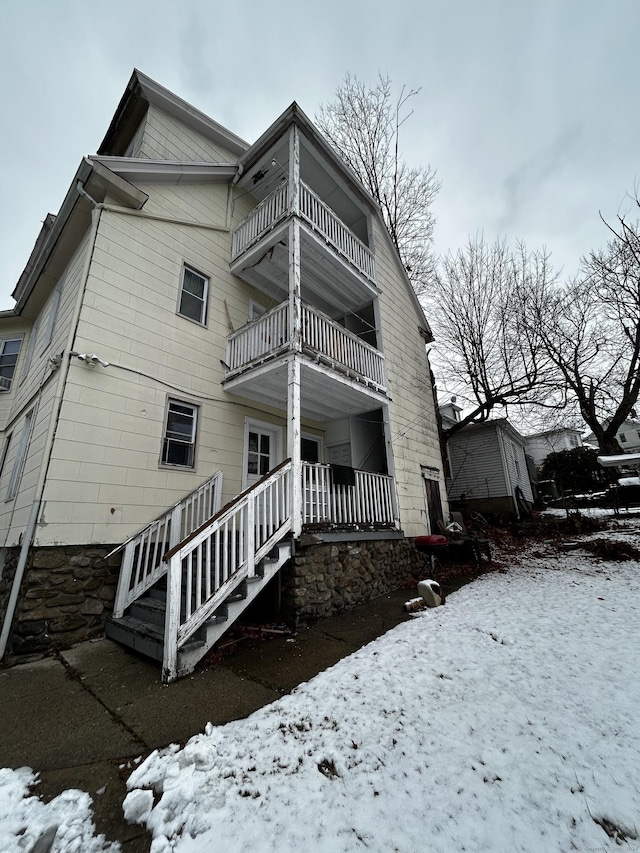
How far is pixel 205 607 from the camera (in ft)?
12.2

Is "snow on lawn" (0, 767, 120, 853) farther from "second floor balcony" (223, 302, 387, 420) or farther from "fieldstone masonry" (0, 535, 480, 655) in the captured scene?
"second floor balcony" (223, 302, 387, 420)

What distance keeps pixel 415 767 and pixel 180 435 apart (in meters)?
6.03

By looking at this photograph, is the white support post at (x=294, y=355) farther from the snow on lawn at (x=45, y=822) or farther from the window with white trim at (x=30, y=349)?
the window with white trim at (x=30, y=349)

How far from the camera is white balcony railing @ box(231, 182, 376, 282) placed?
25.1 ft

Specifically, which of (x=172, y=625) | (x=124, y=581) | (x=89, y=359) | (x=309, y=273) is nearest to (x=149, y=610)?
(x=124, y=581)

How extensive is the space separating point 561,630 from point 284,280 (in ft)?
29.2

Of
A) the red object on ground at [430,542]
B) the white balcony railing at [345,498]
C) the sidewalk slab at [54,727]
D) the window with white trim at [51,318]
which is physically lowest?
the sidewalk slab at [54,727]

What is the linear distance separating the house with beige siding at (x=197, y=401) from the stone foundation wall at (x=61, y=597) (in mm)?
24

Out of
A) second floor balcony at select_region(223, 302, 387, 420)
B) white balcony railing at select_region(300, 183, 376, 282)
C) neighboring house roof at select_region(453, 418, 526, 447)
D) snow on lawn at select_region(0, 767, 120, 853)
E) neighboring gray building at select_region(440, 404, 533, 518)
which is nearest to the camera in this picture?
snow on lawn at select_region(0, 767, 120, 853)

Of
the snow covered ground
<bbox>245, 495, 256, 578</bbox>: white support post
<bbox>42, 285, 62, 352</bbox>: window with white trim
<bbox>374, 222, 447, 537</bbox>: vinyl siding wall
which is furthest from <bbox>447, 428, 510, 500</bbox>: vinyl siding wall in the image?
<bbox>42, 285, 62, 352</bbox>: window with white trim

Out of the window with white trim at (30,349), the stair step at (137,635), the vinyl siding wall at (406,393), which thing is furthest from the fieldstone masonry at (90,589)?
the window with white trim at (30,349)

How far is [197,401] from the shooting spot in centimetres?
691

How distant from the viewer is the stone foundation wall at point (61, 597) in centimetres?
438

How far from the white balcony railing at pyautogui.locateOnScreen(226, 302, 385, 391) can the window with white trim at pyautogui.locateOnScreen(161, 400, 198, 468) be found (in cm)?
139
